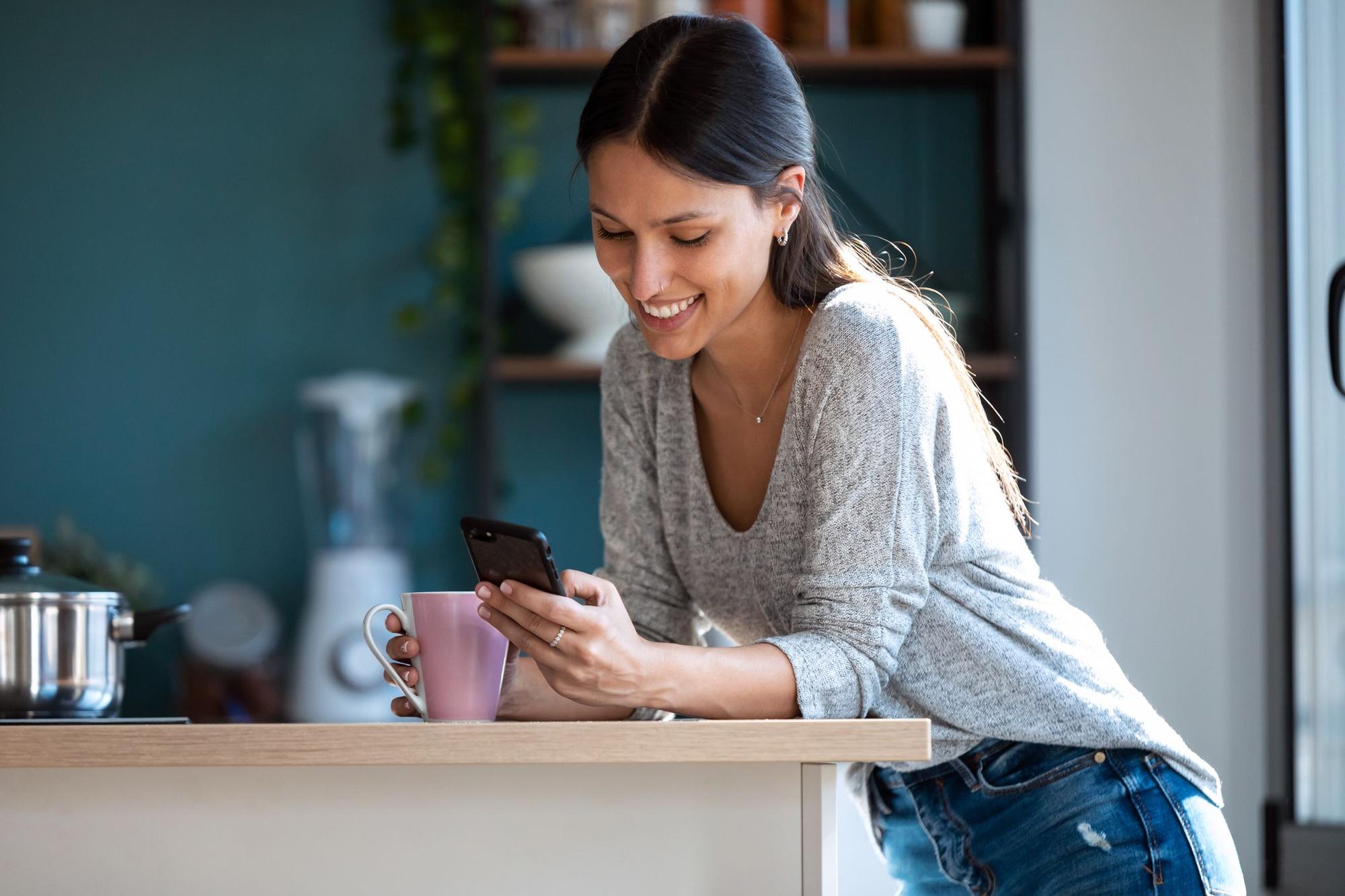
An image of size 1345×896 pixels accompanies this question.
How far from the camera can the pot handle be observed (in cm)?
103

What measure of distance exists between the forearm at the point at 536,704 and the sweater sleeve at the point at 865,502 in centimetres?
17

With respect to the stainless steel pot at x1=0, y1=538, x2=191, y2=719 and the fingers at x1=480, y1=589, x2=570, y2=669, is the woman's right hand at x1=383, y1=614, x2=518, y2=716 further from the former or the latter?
the stainless steel pot at x1=0, y1=538, x2=191, y2=719

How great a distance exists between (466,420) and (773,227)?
1.83 meters

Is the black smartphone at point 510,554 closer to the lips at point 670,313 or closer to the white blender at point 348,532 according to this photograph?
the lips at point 670,313

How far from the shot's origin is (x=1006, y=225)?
8.55 feet

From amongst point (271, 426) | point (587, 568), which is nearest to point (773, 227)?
point (587, 568)

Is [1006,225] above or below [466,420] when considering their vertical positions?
above

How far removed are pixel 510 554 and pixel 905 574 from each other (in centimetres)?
28

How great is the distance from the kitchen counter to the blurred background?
179cm

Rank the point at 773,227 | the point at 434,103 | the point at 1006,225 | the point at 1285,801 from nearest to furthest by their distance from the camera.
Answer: the point at 773,227, the point at 1285,801, the point at 1006,225, the point at 434,103

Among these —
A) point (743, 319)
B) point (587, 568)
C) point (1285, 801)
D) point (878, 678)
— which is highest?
point (743, 319)

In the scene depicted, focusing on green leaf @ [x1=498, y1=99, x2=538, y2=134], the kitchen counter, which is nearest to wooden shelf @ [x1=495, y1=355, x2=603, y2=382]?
green leaf @ [x1=498, y1=99, x2=538, y2=134]

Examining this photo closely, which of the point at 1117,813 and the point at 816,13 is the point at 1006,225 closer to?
the point at 816,13

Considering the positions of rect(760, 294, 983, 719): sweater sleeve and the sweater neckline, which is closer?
rect(760, 294, 983, 719): sweater sleeve
